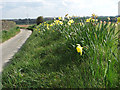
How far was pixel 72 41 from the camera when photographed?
3.63m

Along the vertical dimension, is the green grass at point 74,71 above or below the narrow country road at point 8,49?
above

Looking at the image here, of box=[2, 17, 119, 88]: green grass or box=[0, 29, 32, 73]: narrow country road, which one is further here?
box=[0, 29, 32, 73]: narrow country road

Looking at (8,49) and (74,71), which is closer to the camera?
(74,71)

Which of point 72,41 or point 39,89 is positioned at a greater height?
point 72,41

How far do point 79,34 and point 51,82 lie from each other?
1.51 metres

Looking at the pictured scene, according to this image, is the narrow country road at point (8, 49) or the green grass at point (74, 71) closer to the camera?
the green grass at point (74, 71)

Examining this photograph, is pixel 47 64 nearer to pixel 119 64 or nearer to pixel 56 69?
pixel 56 69

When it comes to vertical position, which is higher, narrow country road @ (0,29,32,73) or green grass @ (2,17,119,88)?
green grass @ (2,17,119,88)

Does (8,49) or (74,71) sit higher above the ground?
(74,71)

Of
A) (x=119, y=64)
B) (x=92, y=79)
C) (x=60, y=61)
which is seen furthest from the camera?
(x=60, y=61)

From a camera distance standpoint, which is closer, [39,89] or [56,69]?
[39,89]

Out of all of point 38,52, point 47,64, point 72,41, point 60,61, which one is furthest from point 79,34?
point 38,52

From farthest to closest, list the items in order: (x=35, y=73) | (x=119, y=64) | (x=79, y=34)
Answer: (x=79, y=34) → (x=35, y=73) → (x=119, y=64)

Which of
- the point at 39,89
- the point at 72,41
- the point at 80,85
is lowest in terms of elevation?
the point at 39,89
